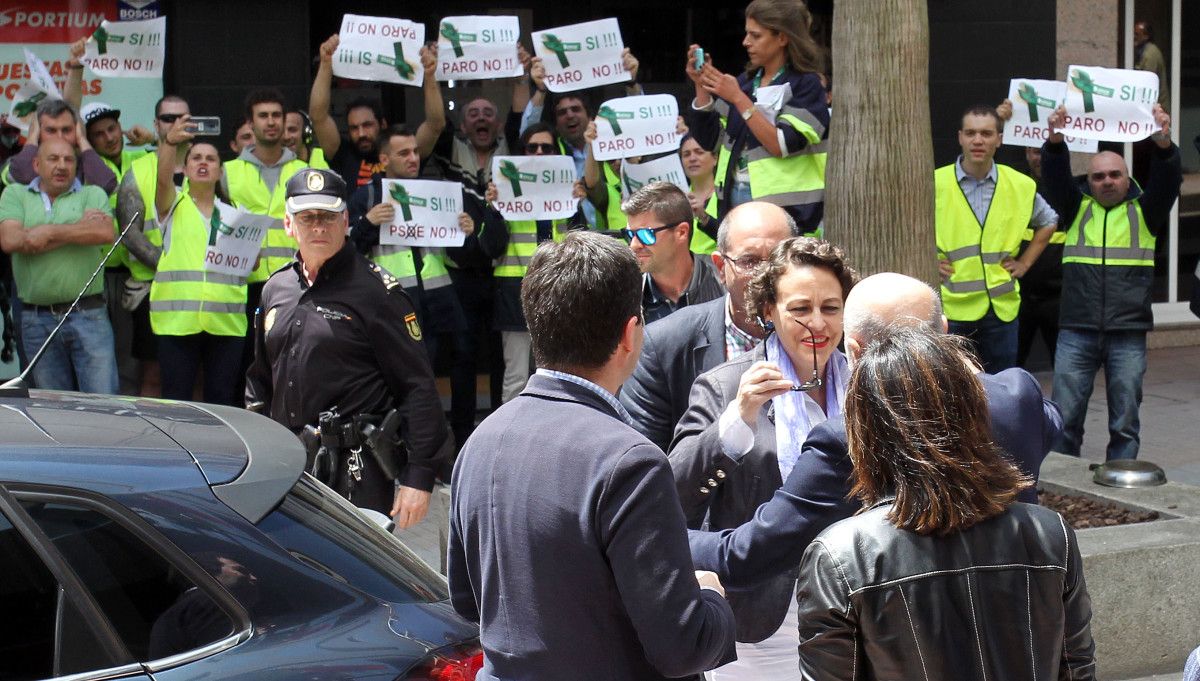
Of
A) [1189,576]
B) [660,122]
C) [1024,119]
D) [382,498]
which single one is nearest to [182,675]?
[382,498]

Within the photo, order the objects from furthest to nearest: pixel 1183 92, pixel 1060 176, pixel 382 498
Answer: pixel 1183 92
pixel 1060 176
pixel 382 498

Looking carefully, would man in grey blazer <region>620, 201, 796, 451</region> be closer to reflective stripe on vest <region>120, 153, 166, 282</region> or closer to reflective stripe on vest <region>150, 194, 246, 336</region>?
reflective stripe on vest <region>150, 194, 246, 336</region>

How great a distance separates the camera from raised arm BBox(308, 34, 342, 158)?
27.3 ft

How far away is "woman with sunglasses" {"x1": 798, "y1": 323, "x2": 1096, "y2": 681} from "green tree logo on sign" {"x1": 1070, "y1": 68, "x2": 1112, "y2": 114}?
5.75 m

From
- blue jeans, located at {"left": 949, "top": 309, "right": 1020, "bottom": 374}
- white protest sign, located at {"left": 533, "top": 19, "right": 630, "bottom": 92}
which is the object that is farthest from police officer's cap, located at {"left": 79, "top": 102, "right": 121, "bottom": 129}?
blue jeans, located at {"left": 949, "top": 309, "right": 1020, "bottom": 374}

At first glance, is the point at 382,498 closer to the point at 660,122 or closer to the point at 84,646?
the point at 84,646

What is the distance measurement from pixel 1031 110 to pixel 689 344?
16.3ft

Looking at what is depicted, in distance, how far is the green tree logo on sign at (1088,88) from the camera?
25.3 feet

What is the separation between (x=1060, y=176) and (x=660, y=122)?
7.21 feet

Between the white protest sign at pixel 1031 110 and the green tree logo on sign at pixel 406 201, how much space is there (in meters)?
3.35

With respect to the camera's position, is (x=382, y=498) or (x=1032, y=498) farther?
(x=382, y=498)

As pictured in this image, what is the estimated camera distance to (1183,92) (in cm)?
1253

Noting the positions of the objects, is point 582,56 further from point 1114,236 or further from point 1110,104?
point 1114,236

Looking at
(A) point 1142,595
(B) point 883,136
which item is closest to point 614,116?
(B) point 883,136
